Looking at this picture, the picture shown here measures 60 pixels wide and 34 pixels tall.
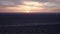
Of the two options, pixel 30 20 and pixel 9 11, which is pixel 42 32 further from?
pixel 9 11

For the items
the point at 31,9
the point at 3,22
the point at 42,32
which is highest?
the point at 31,9

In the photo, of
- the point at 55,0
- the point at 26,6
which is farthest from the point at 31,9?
the point at 55,0

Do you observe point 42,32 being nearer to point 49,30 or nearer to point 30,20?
point 49,30

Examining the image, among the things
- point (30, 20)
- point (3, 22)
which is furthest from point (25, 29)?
point (3, 22)

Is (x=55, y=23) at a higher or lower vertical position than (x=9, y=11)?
lower

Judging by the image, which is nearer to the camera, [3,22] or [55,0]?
A: [3,22]

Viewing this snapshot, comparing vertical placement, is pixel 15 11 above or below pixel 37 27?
above
